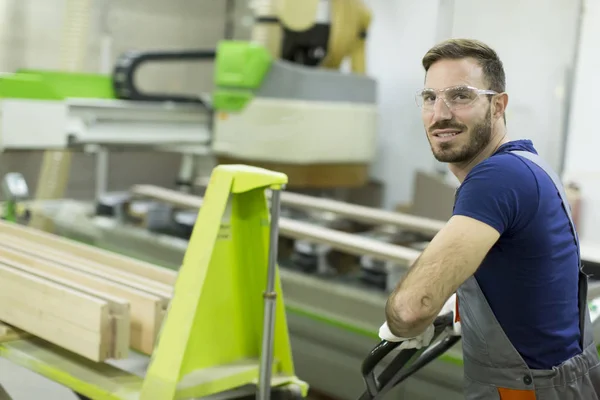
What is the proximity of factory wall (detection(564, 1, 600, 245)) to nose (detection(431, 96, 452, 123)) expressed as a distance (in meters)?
2.69

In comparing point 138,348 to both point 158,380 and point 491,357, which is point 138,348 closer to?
point 158,380

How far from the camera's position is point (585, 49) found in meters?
3.95

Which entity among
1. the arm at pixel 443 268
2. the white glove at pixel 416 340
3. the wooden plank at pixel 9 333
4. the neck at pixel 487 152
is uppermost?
the neck at pixel 487 152

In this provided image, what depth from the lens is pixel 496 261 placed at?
1.52m

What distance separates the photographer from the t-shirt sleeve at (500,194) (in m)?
1.41

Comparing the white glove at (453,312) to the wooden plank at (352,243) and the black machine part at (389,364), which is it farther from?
the wooden plank at (352,243)

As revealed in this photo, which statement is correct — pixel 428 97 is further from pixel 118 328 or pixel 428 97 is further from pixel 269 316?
pixel 118 328

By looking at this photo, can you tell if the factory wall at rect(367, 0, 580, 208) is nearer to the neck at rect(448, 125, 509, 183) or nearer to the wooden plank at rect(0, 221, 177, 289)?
the wooden plank at rect(0, 221, 177, 289)

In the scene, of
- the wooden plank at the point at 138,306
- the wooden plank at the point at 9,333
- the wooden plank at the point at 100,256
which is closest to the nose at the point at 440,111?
the wooden plank at the point at 138,306

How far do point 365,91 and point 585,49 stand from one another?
1250mm

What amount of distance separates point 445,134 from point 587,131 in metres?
2.73

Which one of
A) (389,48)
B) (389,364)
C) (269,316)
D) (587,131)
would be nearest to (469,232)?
(389,364)

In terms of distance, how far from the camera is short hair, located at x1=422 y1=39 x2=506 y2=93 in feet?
5.17

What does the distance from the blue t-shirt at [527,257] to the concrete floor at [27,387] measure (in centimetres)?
234
